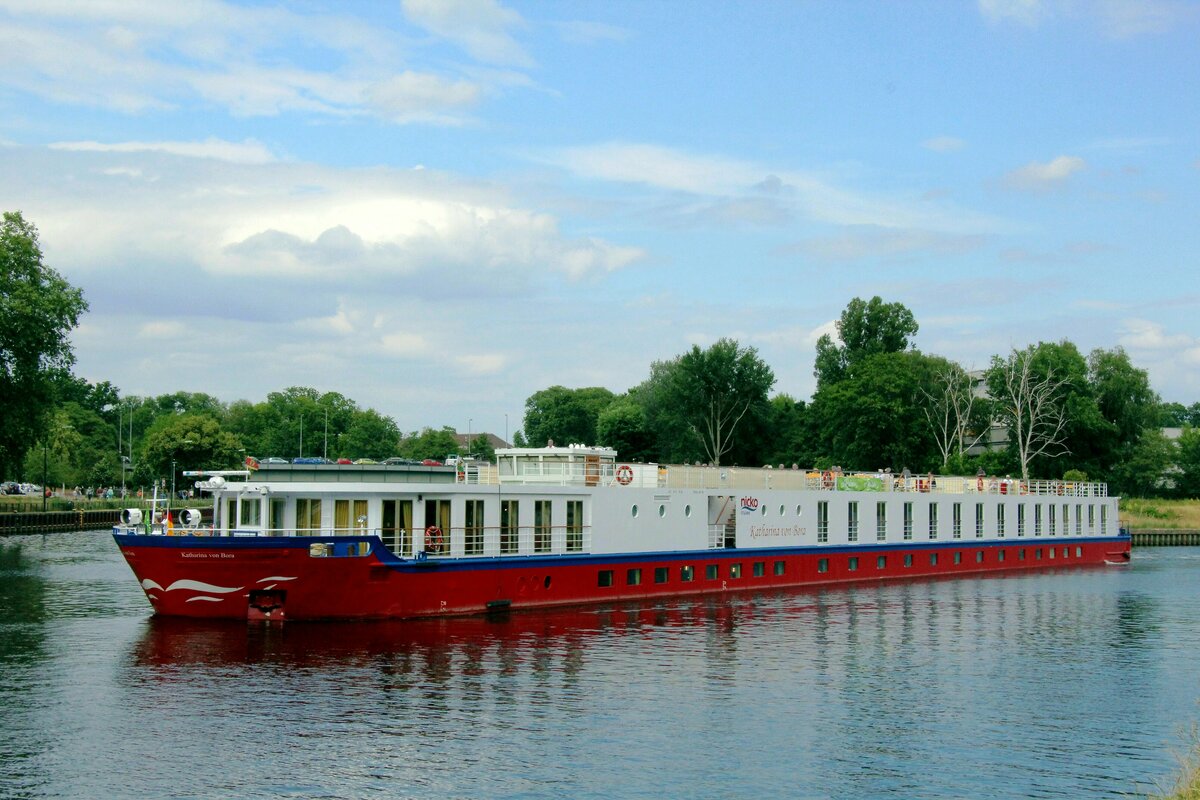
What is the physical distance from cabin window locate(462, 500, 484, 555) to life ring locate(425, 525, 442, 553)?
46.9 inches

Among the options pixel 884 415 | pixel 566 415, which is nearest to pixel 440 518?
pixel 884 415

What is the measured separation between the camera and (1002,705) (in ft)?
93.7

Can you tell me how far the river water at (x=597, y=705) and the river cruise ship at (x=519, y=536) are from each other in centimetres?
128

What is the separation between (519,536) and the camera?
41.9 m

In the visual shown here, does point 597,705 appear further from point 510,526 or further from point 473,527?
point 510,526

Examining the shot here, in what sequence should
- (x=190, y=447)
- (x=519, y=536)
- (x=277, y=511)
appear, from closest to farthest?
(x=277, y=511)
(x=519, y=536)
(x=190, y=447)

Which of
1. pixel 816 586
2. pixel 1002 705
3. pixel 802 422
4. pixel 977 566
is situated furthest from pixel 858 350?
pixel 1002 705

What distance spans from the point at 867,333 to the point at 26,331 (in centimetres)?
7607

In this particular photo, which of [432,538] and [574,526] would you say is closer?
[432,538]

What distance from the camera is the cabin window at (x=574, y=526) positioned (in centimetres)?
4362

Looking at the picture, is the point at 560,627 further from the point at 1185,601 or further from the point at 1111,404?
the point at 1111,404

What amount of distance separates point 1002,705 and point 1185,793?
11087mm

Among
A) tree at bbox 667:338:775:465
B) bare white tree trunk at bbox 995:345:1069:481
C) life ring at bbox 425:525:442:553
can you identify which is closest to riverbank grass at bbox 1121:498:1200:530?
bare white tree trunk at bbox 995:345:1069:481

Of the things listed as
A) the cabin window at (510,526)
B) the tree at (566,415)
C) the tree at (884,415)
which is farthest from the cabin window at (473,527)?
the tree at (566,415)
